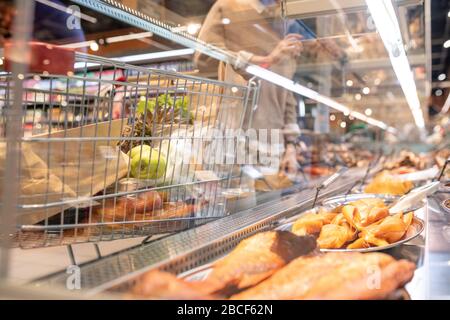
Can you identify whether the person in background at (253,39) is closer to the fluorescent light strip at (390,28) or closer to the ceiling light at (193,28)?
the ceiling light at (193,28)

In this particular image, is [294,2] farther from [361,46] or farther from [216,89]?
[361,46]

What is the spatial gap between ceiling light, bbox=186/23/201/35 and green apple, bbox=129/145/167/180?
695 millimetres

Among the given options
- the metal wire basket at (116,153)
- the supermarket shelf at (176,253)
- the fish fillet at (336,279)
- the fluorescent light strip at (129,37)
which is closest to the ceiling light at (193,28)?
the fluorescent light strip at (129,37)

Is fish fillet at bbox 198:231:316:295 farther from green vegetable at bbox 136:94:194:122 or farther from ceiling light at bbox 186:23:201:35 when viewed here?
ceiling light at bbox 186:23:201:35

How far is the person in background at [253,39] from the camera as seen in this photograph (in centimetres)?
166

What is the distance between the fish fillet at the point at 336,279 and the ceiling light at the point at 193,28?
1.12 m

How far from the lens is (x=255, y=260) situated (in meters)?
0.68

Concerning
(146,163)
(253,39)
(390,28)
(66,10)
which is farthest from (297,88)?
(146,163)

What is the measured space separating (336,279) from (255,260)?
144 millimetres

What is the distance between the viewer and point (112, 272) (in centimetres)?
66

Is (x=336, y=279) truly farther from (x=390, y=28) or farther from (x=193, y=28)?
(x=193, y=28)
